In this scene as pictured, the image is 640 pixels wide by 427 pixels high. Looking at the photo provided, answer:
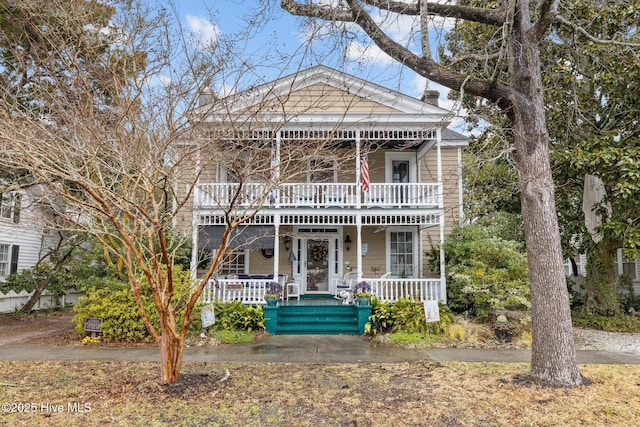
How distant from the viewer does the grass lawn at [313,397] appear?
14.7ft

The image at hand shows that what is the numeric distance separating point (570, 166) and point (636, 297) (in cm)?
592

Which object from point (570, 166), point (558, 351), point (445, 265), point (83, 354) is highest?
point (570, 166)

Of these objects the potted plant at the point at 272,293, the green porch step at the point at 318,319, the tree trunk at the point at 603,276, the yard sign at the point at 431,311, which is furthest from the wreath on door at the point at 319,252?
the tree trunk at the point at 603,276

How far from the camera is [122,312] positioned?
9.25 m

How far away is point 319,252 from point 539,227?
876 centimetres

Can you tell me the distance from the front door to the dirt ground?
685 cm

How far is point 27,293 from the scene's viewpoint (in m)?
15.0

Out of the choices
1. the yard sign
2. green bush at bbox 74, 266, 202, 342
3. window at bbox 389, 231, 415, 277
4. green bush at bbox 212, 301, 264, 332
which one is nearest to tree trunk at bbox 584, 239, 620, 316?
window at bbox 389, 231, 415, 277

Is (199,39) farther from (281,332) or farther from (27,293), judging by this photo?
(27,293)

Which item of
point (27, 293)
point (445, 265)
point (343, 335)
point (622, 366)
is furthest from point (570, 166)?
point (27, 293)

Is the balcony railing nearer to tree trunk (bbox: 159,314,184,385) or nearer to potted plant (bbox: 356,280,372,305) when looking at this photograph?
potted plant (bbox: 356,280,372,305)

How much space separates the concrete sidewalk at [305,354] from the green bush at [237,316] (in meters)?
1.14

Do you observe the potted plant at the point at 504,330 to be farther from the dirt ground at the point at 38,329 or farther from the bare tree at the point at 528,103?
the dirt ground at the point at 38,329

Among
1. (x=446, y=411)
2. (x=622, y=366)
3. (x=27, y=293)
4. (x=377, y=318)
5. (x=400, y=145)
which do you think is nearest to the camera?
(x=446, y=411)
